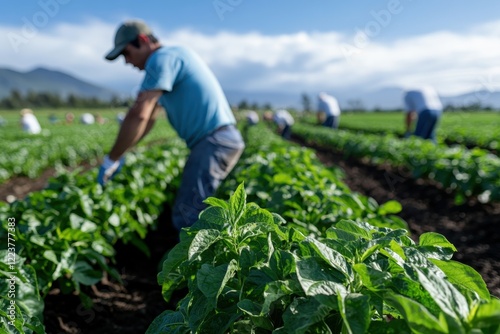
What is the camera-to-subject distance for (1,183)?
1020cm

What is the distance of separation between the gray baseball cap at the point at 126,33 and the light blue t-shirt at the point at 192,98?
305mm

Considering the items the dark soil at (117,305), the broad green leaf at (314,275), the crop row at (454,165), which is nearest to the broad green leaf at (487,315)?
the broad green leaf at (314,275)

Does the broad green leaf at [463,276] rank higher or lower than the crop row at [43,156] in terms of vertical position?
higher

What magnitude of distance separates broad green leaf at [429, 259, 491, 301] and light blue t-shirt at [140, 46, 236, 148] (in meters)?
2.66

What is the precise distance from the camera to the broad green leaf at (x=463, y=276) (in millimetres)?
1113

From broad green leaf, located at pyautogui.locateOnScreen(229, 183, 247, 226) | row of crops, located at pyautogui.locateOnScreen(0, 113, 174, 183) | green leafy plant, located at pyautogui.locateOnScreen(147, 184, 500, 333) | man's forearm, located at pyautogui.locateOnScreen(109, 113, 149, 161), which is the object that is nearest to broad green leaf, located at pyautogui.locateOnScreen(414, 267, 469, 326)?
green leafy plant, located at pyautogui.locateOnScreen(147, 184, 500, 333)

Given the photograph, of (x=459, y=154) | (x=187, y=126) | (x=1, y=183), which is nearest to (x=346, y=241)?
(x=187, y=126)

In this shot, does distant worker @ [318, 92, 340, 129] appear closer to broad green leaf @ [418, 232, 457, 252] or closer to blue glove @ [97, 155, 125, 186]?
blue glove @ [97, 155, 125, 186]

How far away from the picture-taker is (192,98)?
11.8 ft

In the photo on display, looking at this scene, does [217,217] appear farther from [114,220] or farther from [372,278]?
[114,220]

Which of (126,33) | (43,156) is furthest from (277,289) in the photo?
(43,156)

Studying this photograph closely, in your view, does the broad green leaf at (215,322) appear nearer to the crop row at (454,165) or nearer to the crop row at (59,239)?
the crop row at (59,239)

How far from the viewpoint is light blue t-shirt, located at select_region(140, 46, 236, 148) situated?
345 centimetres

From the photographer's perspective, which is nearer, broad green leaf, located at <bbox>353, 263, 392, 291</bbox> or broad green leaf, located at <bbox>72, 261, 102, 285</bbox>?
broad green leaf, located at <bbox>353, 263, 392, 291</bbox>
